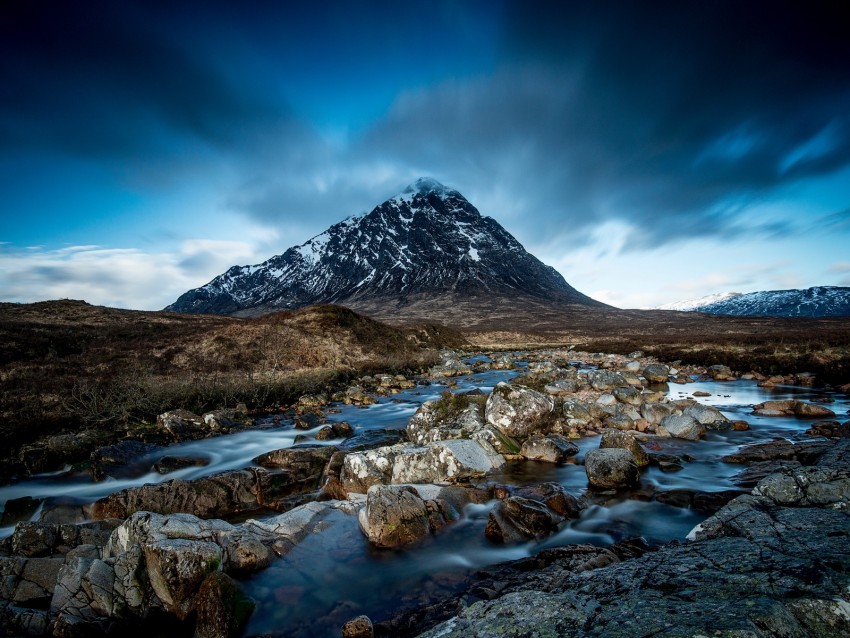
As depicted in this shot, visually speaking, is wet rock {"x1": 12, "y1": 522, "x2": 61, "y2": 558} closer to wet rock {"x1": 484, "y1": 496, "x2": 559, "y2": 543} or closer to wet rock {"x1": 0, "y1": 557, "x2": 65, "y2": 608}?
wet rock {"x1": 0, "y1": 557, "x2": 65, "y2": 608}

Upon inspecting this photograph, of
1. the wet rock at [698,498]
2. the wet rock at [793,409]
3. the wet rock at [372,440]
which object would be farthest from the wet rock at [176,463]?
the wet rock at [793,409]

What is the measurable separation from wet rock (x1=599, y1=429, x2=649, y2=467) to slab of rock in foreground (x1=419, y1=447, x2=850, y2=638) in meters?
6.37

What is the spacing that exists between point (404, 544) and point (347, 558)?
1.22 metres

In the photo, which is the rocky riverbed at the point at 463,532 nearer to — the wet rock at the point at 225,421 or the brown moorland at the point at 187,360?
the wet rock at the point at 225,421

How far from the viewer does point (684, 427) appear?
14688 mm

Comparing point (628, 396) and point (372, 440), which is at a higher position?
point (628, 396)

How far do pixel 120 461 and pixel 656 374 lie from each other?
31031 mm

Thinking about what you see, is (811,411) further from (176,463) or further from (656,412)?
(176,463)

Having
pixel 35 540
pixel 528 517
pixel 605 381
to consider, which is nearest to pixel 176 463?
pixel 35 540

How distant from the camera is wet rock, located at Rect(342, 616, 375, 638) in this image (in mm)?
5848

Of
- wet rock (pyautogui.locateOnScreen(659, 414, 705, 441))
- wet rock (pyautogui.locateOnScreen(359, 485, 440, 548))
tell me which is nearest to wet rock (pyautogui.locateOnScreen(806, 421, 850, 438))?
wet rock (pyautogui.locateOnScreen(659, 414, 705, 441))

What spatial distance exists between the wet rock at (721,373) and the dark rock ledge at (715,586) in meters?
25.1

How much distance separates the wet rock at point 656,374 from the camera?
2786cm

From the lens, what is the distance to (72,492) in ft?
38.2
